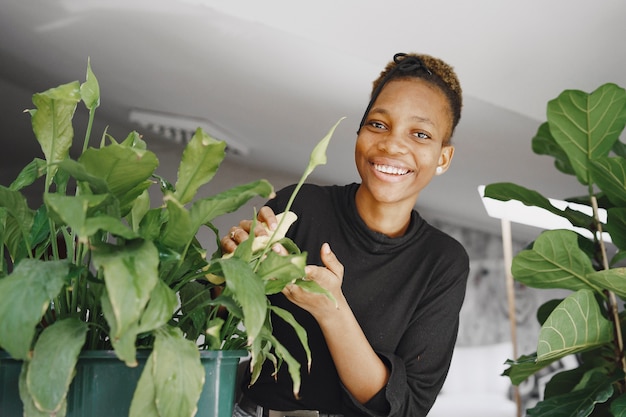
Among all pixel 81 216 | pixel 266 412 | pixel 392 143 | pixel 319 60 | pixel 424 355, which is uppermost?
pixel 319 60

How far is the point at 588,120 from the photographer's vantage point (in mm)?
1658

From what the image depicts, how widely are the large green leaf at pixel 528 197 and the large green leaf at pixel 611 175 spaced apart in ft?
0.32

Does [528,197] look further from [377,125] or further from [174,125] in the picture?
[174,125]

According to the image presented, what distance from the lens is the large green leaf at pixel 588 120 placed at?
1.65 meters

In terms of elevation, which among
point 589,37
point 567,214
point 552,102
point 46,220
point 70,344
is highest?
point 589,37

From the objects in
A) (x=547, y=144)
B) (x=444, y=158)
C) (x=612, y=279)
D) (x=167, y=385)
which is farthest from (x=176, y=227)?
(x=547, y=144)

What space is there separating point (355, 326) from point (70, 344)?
1.57 feet

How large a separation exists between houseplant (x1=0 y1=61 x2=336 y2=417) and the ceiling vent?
4.10m

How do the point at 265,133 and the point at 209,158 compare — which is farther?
the point at 265,133

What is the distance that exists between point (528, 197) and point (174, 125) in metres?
3.69

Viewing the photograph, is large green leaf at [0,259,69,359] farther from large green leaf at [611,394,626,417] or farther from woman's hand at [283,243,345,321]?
large green leaf at [611,394,626,417]

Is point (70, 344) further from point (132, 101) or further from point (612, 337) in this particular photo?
point (132, 101)

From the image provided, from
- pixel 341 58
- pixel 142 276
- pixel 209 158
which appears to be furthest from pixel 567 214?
pixel 341 58

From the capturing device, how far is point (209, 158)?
76 centimetres
